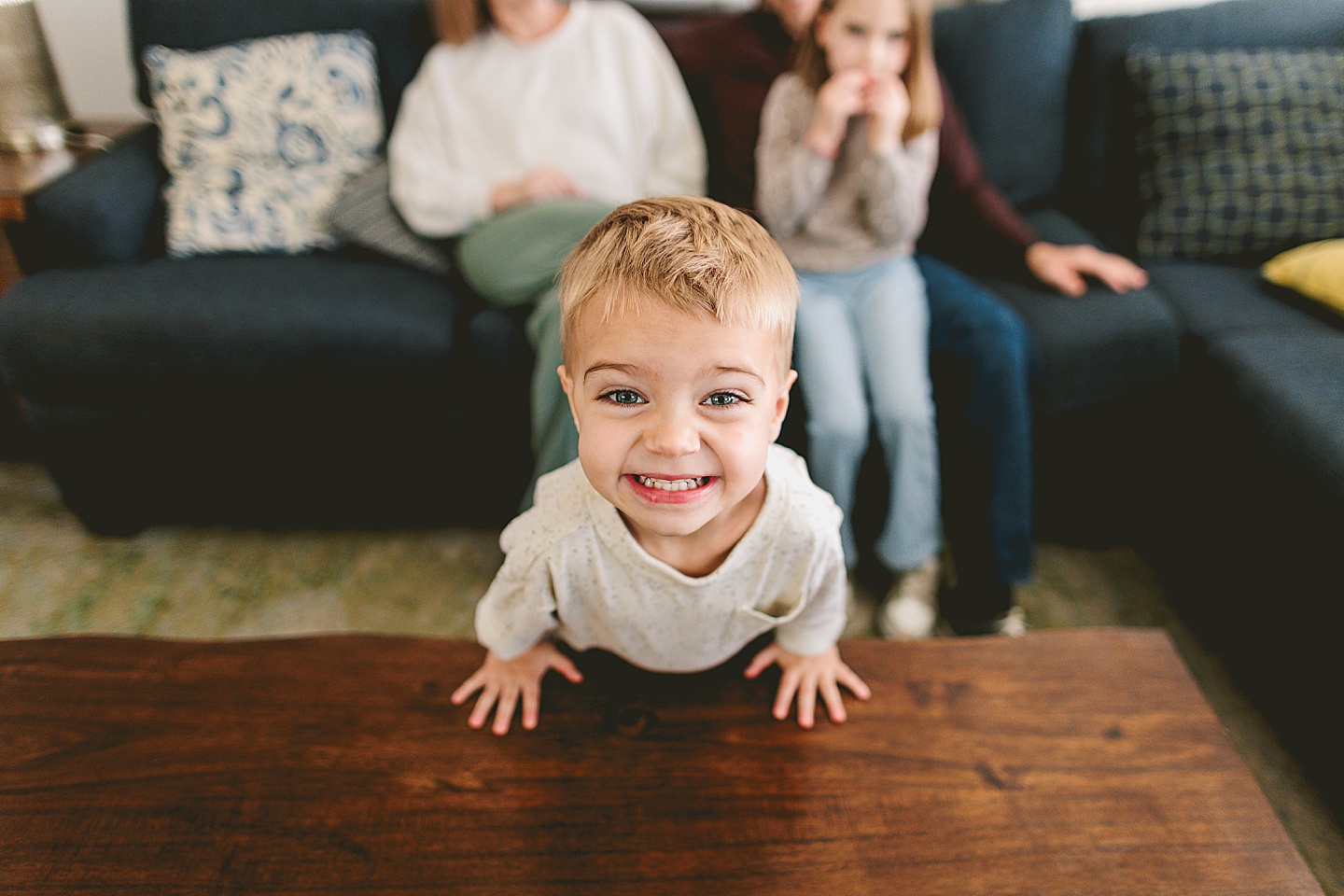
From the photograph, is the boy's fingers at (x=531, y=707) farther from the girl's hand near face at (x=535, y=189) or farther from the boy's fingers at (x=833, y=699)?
the girl's hand near face at (x=535, y=189)

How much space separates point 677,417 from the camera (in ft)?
2.13

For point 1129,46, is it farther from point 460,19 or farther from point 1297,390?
point 460,19

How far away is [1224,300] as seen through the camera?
1.51 metres

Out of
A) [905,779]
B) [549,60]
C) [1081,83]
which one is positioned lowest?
[905,779]

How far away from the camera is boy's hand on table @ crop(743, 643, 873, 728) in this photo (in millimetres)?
823

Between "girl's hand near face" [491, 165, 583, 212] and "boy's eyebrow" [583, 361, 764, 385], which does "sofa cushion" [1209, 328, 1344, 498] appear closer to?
"boy's eyebrow" [583, 361, 764, 385]

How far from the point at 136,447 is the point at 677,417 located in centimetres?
136

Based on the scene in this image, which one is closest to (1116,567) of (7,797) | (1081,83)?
(1081,83)

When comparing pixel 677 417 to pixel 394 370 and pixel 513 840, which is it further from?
pixel 394 370

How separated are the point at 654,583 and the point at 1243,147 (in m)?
1.64

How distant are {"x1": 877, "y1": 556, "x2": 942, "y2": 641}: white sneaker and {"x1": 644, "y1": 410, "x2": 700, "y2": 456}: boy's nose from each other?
2.92 feet

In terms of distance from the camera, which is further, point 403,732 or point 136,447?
point 136,447

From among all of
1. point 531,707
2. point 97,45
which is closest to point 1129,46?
point 531,707

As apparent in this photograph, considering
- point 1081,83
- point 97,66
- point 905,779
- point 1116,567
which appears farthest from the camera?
point 97,66
